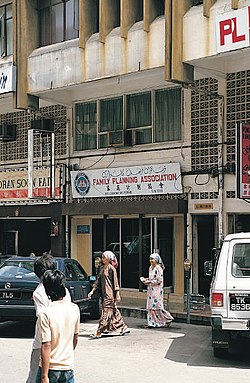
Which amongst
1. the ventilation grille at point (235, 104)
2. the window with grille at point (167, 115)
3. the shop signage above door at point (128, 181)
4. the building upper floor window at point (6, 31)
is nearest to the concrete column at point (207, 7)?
the ventilation grille at point (235, 104)

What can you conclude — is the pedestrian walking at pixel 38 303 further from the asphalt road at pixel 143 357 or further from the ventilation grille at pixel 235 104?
the ventilation grille at pixel 235 104

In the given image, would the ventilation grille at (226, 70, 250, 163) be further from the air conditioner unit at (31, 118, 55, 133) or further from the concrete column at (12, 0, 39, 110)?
the air conditioner unit at (31, 118, 55, 133)

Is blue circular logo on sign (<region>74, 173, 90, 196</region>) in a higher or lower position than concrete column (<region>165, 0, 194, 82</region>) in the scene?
lower

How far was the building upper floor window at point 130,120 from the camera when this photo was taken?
1812 cm

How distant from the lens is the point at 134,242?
1928cm

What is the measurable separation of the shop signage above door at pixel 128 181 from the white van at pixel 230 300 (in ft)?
23.9

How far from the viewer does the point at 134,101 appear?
19047 millimetres

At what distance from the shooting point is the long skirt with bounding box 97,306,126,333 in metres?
13.0

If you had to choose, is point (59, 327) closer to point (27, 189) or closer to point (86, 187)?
point (86, 187)

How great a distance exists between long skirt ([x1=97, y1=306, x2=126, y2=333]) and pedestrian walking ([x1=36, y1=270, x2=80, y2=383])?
715 centimetres

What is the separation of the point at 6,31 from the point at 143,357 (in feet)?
44.7

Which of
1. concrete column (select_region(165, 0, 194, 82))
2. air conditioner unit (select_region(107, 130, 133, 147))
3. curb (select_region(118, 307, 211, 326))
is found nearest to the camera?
curb (select_region(118, 307, 211, 326))

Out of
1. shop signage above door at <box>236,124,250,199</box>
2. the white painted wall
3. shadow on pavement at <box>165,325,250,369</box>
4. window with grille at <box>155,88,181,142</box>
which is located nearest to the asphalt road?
shadow on pavement at <box>165,325,250,369</box>

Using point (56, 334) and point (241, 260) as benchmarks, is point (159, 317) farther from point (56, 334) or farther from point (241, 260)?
point (56, 334)
